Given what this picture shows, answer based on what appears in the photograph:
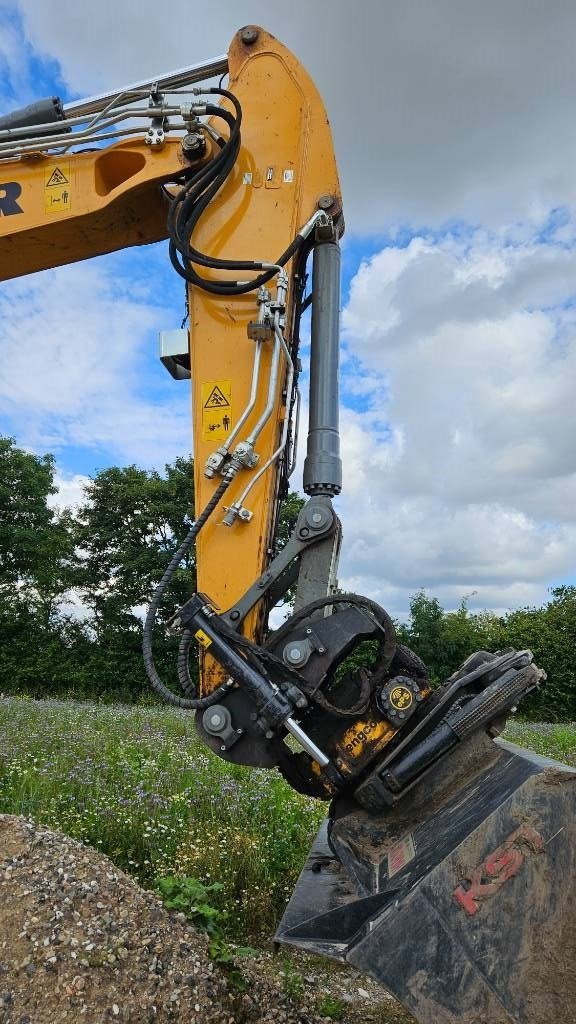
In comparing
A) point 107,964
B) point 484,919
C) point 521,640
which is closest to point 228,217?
point 484,919

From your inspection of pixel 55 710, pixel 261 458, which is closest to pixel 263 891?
pixel 261 458

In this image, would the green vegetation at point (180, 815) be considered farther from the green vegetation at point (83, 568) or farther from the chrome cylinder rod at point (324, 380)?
the green vegetation at point (83, 568)

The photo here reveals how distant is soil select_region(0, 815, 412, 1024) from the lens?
2.77 meters

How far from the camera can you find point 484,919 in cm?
244

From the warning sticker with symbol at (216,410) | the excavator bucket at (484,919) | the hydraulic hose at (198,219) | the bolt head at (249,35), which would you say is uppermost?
the bolt head at (249,35)

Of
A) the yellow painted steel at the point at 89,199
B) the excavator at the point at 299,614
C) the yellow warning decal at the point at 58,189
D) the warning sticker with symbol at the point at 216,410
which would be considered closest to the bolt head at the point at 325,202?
Answer: the excavator at the point at 299,614

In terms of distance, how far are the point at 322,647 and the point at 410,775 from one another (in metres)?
0.63

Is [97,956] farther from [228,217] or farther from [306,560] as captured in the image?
[228,217]

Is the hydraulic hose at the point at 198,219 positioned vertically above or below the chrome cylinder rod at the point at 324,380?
above

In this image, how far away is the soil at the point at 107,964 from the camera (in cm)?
277

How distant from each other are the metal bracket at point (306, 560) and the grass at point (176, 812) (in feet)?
5.71

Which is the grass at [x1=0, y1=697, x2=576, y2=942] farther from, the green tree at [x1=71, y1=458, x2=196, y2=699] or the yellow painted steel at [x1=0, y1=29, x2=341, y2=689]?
the green tree at [x1=71, y1=458, x2=196, y2=699]

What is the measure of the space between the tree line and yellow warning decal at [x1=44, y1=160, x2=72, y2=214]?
55.3ft

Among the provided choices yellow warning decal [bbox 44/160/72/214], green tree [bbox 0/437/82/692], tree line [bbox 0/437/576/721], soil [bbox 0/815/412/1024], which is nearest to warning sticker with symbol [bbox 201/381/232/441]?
yellow warning decal [bbox 44/160/72/214]
